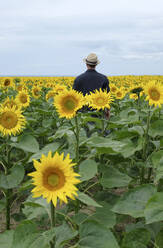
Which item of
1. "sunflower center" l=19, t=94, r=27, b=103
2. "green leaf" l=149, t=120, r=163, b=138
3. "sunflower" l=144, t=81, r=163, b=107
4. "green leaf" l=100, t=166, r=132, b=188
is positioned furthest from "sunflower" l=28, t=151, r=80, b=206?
"sunflower center" l=19, t=94, r=27, b=103

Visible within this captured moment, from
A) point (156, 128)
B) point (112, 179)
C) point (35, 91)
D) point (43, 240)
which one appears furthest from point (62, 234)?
point (35, 91)

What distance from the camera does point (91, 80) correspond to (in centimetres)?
562

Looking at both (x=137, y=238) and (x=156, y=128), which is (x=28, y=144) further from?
(x=137, y=238)

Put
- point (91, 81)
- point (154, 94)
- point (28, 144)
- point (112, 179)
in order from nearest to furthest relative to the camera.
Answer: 1. point (112, 179)
2. point (28, 144)
3. point (154, 94)
4. point (91, 81)

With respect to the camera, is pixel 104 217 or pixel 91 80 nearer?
pixel 104 217

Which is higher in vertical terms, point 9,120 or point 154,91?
point 154,91

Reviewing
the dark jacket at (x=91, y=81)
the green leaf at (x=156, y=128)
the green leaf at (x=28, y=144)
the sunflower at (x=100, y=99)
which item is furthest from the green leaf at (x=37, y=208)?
the dark jacket at (x=91, y=81)

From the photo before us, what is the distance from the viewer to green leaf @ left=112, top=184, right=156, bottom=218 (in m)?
1.66

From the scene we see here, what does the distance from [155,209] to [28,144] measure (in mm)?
1310

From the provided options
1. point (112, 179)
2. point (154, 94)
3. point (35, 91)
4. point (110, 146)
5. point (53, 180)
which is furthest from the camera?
point (35, 91)

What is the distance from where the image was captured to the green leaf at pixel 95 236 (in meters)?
1.45

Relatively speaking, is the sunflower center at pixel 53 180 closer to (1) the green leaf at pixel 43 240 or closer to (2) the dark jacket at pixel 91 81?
(1) the green leaf at pixel 43 240

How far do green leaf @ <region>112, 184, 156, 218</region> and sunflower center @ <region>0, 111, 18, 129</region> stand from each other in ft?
4.15

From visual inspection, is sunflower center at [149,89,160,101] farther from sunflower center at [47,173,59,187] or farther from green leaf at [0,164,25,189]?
sunflower center at [47,173,59,187]
